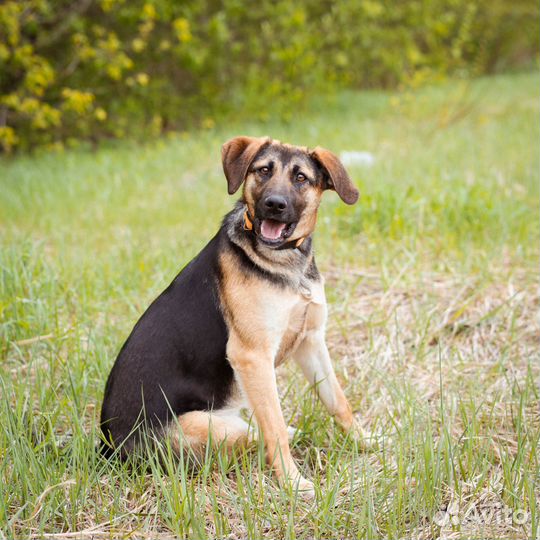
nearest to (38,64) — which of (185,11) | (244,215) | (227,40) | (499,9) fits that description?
(185,11)

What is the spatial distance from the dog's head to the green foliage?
814cm

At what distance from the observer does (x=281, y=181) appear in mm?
2994

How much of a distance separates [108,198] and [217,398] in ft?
18.2

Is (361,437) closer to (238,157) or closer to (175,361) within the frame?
(175,361)

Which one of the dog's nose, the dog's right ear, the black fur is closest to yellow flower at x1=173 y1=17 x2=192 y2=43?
the dog's right ear

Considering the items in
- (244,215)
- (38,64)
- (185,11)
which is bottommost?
(244,215)

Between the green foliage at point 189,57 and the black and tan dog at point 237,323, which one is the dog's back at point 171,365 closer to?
the black and tan dog at point 237,323

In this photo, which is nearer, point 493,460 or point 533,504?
point 533,504

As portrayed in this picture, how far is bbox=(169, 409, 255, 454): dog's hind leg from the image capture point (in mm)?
2820

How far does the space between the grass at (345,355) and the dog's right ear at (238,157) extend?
115 cm

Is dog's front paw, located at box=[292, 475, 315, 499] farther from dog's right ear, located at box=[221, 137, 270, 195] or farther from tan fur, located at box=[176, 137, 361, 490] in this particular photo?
dog's right ear, located at box=[221, 137, 270, 195]

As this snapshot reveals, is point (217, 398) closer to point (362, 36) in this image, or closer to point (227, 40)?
point (227, 40)

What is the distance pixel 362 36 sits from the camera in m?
13.7

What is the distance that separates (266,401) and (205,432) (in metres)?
0.29
